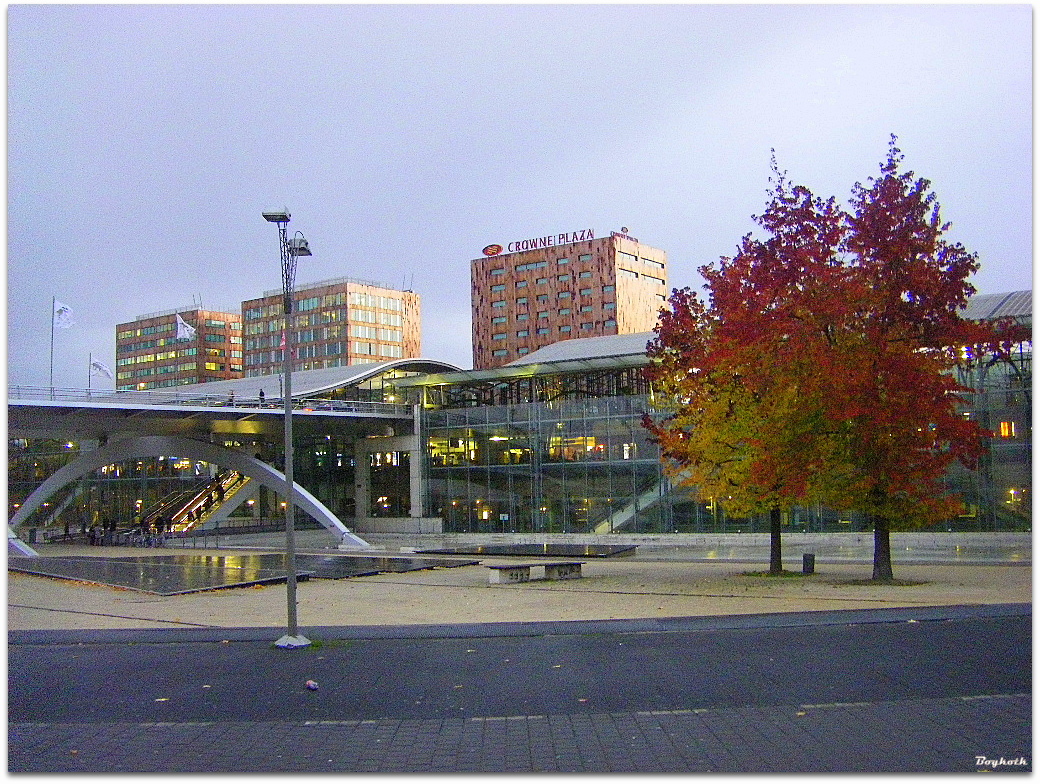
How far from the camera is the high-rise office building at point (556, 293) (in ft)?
407

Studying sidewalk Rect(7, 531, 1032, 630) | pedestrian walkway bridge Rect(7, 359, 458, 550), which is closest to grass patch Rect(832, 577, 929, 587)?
sidewalk Rect(7, 531, 1032, 630)

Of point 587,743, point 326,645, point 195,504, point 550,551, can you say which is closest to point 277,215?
point 326,645

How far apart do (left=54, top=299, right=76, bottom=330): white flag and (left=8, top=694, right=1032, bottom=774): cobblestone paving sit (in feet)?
167

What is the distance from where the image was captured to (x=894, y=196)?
22719mm

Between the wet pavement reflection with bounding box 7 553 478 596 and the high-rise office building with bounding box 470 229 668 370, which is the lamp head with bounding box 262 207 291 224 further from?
the high-rise office building with bounding box 470 229 668 370

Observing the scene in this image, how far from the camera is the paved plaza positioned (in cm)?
866

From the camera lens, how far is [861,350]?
880 inches

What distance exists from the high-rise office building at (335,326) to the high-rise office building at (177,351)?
16.8m

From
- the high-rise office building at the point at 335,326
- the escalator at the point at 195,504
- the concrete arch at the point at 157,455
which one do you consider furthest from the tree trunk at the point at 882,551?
the high-rise office building at the point at 335,326

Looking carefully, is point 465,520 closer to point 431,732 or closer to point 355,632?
point 355,632

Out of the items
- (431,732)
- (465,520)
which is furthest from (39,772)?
(465,520)

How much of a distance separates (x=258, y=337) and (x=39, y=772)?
545ft

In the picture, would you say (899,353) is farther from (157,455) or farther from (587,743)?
(157,455)

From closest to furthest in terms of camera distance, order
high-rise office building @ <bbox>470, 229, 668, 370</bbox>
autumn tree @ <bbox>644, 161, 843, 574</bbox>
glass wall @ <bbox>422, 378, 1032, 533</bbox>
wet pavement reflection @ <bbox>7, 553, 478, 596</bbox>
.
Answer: autumn tree @ <bbox>644, 161, 843, 574</bbox> → wet pavement reflection @ <bbox>7, 553, 478, 596</bbox> → glass wall @ <bbox>422, 378, 1032, 533</bbox> → high-rise office building @ <bbox>470, 229, 668, 370</bbox>
